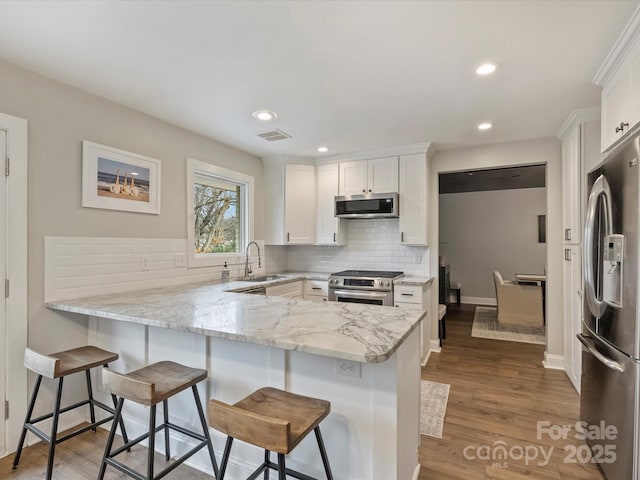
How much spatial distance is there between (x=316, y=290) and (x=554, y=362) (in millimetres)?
2653

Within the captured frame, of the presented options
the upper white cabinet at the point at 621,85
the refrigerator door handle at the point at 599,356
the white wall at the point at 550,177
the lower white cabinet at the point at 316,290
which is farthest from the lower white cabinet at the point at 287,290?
the upper white cabinet at the point at 621,85

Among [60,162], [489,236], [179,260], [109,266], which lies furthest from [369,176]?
[489,236]

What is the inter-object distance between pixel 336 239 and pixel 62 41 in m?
3.14

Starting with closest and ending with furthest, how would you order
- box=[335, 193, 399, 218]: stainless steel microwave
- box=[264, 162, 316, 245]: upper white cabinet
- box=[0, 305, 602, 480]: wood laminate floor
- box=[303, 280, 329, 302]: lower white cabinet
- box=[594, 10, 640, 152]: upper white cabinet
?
box=[594, 10, 640, 152]: upper white cabinet → box=[0, 305, 602, 480]: wood laminate floor → box=[335, 193, 399, 218]: stainless steel microwave → box=[303, 280, 329, 302]: lower white cabinet → box=[264, 162, 316, 245]: upper white cabinet

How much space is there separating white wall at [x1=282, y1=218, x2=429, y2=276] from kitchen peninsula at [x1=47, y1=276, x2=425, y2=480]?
228 cm

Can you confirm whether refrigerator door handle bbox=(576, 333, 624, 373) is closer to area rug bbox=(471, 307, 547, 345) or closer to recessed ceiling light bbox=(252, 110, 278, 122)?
area rug bbox=(471, 307, 547, 345)

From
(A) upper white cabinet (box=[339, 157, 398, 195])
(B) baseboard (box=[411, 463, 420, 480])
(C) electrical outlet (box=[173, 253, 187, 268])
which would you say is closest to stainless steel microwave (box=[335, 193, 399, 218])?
(A) upper white cabinet (box=[339, 157, 398, 195])

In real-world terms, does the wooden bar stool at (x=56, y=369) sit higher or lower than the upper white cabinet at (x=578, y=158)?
lower

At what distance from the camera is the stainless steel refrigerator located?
1513 mm

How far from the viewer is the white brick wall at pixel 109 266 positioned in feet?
7.33

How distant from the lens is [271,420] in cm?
109

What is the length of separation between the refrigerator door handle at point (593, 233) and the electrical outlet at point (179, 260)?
3148 millimetres

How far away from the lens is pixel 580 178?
9.29 ft

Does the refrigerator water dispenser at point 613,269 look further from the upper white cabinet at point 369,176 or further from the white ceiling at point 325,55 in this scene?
the upper white cabinet at point 369,176
